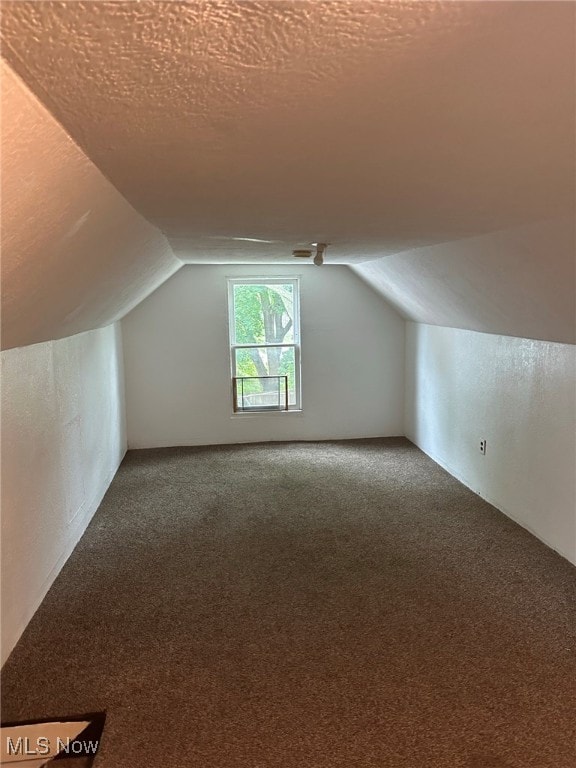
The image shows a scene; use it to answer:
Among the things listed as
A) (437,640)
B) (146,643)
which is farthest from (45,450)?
(437,640)

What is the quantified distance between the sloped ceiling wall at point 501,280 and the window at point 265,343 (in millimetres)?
1278

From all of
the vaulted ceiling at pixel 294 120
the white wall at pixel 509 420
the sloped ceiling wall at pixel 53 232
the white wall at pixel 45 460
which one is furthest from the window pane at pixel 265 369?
the vaulted ceiling at pixel 294 120

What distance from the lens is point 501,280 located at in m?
2.63

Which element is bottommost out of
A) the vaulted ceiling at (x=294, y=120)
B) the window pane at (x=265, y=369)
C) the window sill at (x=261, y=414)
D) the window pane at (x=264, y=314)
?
the window sill at (x=261, y=414)

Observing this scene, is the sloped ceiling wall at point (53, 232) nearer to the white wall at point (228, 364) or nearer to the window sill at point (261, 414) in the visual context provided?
the white wall at point (228, 364)

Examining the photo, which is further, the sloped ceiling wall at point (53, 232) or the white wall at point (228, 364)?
the white wall at point (228, 364)

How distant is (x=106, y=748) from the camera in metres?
1.65

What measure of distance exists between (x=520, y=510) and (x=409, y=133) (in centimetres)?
286

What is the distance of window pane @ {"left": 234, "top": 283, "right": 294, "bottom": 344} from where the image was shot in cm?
524

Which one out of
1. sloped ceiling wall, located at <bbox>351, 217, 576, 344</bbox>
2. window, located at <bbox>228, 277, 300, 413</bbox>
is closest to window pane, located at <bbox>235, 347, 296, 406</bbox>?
window, located at <bbox>228, 277, 300, 413</bbox>

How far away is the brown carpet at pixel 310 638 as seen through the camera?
1688 millimetres

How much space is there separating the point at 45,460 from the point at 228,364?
271 cm

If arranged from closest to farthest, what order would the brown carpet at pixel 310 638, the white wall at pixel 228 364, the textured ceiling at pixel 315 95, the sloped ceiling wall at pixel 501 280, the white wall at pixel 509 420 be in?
the textured ceiling at pixel 315 95, the brown carpet at pixel 310 638, the sloped ceiling wall at pixel 501 280, the white wall at pixel 509 420, the white wall at pixel 228 364

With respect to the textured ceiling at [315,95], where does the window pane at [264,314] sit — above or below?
below
